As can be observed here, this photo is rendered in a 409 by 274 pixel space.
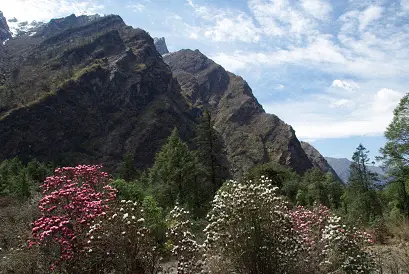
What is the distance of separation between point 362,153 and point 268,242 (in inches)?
1418

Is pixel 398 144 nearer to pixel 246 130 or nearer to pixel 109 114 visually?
pixel 109 114

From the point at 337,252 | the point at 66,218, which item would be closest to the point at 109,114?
the point at 66,218

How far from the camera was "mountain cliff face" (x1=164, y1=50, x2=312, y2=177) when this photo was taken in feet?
429

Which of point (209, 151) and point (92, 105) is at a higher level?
point (92, 105)

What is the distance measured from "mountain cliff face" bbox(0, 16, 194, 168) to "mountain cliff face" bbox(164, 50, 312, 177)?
2350 centimetres

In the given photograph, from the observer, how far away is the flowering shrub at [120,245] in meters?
5.80

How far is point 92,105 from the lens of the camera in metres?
114

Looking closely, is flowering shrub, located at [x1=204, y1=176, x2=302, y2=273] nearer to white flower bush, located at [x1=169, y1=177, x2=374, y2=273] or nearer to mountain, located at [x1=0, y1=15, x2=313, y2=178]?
white flower bush, located at [x1=169, y1=177, x2=374, y2=273]

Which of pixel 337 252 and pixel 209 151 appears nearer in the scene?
pixel 337 252

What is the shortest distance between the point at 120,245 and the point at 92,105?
115m

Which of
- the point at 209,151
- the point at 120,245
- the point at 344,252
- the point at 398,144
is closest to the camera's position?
the point at 120,245

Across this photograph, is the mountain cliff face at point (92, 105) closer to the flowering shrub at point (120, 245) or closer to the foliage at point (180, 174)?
the foliage at point (180, 174)

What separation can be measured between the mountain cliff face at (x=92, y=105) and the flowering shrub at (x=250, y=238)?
96748 millimetres

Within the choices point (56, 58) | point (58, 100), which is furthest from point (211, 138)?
point (56, 58)
